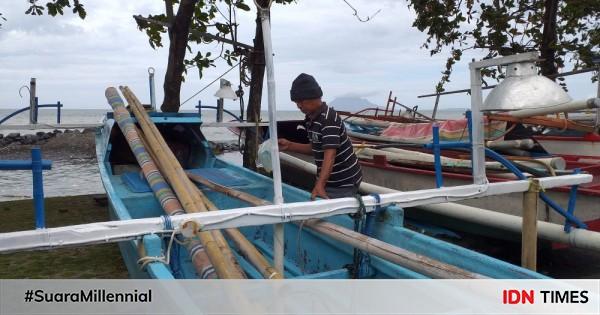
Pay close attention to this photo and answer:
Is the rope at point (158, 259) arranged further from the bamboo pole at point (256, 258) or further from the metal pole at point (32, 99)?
the metal pole at point (32, 99)

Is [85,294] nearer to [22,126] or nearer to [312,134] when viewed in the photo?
[312,134]

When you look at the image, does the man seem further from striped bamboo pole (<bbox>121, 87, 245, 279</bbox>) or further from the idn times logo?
the idn times logo

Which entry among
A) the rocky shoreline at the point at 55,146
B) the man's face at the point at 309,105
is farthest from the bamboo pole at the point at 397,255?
the rocky shoreline at the point at 55,146

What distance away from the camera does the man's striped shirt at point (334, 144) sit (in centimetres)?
405

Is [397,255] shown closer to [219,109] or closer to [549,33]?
[219,109]

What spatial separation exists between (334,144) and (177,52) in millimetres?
6088

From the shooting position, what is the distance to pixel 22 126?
22.6 feet

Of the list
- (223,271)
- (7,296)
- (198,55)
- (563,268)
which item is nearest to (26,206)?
(198,55)

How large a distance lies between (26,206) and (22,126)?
2456 mm

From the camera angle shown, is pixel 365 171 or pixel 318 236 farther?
pixel 365 171

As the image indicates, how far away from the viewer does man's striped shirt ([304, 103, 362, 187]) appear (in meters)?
4.05

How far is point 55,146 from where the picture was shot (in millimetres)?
33688

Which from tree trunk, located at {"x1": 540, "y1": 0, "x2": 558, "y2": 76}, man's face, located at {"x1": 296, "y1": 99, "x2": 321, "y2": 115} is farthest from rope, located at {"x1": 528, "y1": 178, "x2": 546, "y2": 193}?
tree trunk, located at {"x1": 540, "y1": 0, "x2": 558, "y2": 76}

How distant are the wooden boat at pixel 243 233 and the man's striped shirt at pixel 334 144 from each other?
0.35 m
